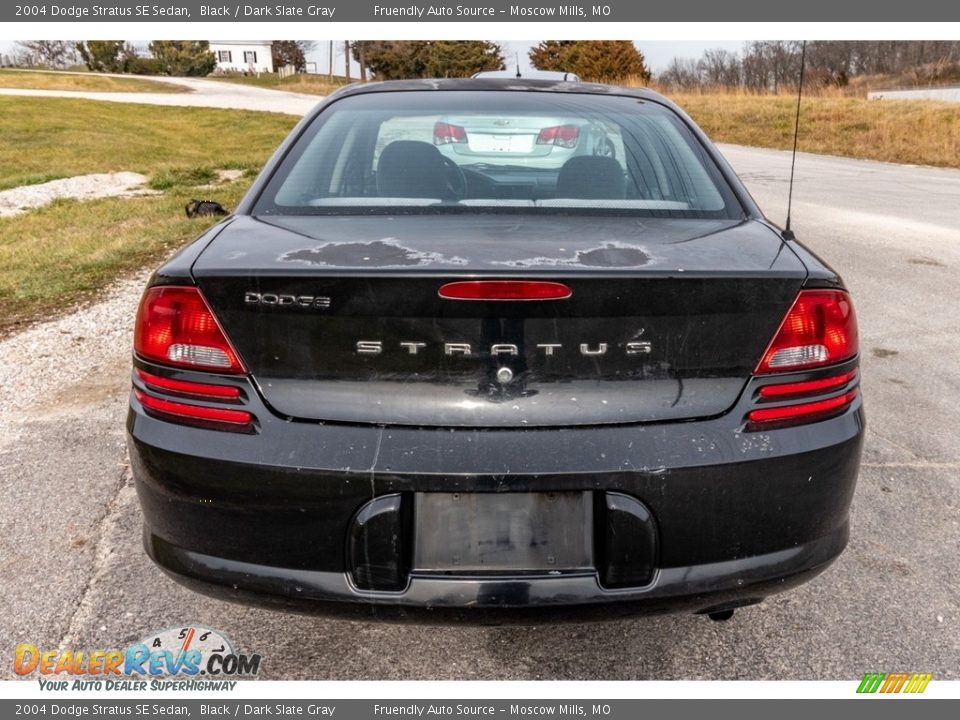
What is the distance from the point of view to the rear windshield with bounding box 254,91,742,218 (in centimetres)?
235

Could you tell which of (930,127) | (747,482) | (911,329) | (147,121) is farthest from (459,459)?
(147,121)

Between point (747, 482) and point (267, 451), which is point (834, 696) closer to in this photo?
point (747, 482)

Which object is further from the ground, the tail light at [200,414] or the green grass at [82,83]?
the green grass at [82,83]

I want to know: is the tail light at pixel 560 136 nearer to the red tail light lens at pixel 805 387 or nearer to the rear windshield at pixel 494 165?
the rear windshield at pixel 494 165

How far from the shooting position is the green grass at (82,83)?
43.0 meters

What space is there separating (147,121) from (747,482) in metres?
30.2

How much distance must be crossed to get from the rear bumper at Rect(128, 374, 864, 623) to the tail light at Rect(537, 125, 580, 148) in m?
1.53

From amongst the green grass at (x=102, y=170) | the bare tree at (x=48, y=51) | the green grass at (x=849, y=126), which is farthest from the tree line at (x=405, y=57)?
the green grass at (x=102, y=170)

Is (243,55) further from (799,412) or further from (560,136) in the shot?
(799,412)

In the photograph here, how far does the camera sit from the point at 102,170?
1620 centimetres

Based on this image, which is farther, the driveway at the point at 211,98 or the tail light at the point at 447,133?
the driveway at the point at 211,98

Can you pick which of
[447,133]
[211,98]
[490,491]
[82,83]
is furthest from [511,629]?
[82,83]

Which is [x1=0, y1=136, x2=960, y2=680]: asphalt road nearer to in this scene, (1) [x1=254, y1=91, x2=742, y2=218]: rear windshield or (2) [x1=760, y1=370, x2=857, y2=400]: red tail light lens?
(2) [x1=760, y1=370, x2=857, y2=400]: red tail light lens

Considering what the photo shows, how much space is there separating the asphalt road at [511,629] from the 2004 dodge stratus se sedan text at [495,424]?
0.39m
